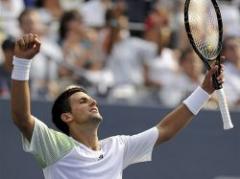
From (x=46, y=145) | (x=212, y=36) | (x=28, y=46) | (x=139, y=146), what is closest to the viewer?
(x=28, y=46)

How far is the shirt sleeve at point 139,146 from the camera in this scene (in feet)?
18.9

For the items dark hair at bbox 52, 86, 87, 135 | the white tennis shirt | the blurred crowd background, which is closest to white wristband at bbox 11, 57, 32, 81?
the white tennis shirt

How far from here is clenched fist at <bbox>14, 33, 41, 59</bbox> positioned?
5.02 m

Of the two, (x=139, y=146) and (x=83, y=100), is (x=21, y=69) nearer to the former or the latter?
(x=83, y=100)

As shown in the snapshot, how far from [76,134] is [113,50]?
3965 mm

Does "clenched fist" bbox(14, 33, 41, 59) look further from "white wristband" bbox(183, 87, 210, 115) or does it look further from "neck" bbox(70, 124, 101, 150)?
"white wristband" bbox(183, 87, 210, 115)

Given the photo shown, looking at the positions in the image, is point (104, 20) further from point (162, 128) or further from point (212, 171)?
point (162, 128)

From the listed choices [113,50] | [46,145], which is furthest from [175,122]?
[113,50]

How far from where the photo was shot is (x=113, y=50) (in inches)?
375

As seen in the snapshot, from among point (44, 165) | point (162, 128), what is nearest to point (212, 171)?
point (162, 128)

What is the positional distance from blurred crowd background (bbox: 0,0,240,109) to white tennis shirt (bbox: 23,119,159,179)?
10.7 feet

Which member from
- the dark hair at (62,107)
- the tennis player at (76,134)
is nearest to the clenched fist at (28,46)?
the tennis player at (76,134)

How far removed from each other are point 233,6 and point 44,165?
5.56 meters

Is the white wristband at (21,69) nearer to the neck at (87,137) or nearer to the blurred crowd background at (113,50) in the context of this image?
the neck at (87,137)
